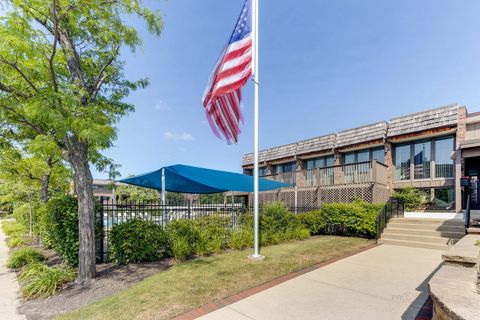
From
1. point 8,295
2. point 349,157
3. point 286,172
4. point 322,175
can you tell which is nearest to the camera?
point 8,295

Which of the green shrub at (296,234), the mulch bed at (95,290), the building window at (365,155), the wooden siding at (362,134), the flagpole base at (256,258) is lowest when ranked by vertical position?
the green shrub at (296,234)

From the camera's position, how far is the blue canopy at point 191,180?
7.32m

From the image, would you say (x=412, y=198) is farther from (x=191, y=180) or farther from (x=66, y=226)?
(x=66, y=226)

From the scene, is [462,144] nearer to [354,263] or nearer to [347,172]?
[347,172]

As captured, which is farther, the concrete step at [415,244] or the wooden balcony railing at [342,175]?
the wooden balcony railing at [342,175]

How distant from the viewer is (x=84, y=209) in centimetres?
551

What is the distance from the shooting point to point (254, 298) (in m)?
4.39

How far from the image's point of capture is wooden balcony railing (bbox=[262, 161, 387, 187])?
13609 mm

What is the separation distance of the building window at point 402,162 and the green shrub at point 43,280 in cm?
1716

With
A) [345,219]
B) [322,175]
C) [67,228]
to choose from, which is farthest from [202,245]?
[322,175]

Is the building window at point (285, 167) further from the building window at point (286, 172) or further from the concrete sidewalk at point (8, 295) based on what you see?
the concrete sidewalk at point (8, 295)

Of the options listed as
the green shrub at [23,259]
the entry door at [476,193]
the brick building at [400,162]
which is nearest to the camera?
the green shrub at [23,259]

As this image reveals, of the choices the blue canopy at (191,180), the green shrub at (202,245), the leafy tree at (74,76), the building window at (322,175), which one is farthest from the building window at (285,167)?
the leafy tree at (74,76)

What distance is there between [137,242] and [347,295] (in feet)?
17.2
